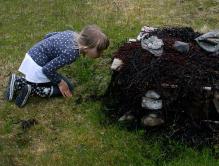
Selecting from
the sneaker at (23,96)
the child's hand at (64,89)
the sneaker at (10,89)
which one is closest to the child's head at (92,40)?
the child's hand at (64,89)

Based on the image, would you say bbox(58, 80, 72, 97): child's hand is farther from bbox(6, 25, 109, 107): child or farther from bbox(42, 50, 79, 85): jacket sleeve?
bbox(42, 50, 79, 85): jacket sleeve

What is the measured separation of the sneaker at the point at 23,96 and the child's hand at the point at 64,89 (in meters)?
0.41

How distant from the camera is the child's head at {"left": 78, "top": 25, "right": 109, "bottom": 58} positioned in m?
6.51

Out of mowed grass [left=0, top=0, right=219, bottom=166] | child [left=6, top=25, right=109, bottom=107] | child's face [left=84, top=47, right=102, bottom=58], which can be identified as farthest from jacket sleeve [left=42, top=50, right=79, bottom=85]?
mowed grass [left=0, top=0, right=219, bottom=166]

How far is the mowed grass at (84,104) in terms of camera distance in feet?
19.0

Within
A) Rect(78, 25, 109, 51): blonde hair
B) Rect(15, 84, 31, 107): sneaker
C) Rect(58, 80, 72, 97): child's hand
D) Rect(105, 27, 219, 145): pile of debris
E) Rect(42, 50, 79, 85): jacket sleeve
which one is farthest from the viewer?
Rect(58, 80, 72, 97): child's hand

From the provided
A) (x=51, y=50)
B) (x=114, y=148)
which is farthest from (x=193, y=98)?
(x=51, y=50)

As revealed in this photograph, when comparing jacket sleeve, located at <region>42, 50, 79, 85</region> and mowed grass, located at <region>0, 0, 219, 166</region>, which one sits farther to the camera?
jacket sleeve, located at <region>42, 50, 79, 85</region>

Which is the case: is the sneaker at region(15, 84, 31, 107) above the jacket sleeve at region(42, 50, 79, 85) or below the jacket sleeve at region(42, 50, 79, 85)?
below

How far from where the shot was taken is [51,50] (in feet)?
22.9

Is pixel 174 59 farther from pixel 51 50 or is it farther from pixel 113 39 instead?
pixel 113 39

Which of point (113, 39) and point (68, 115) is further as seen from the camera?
point (113, 39)

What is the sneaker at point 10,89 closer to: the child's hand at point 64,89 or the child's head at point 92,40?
the child's hand at point 64,89

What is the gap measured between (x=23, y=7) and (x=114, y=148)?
528 cm
